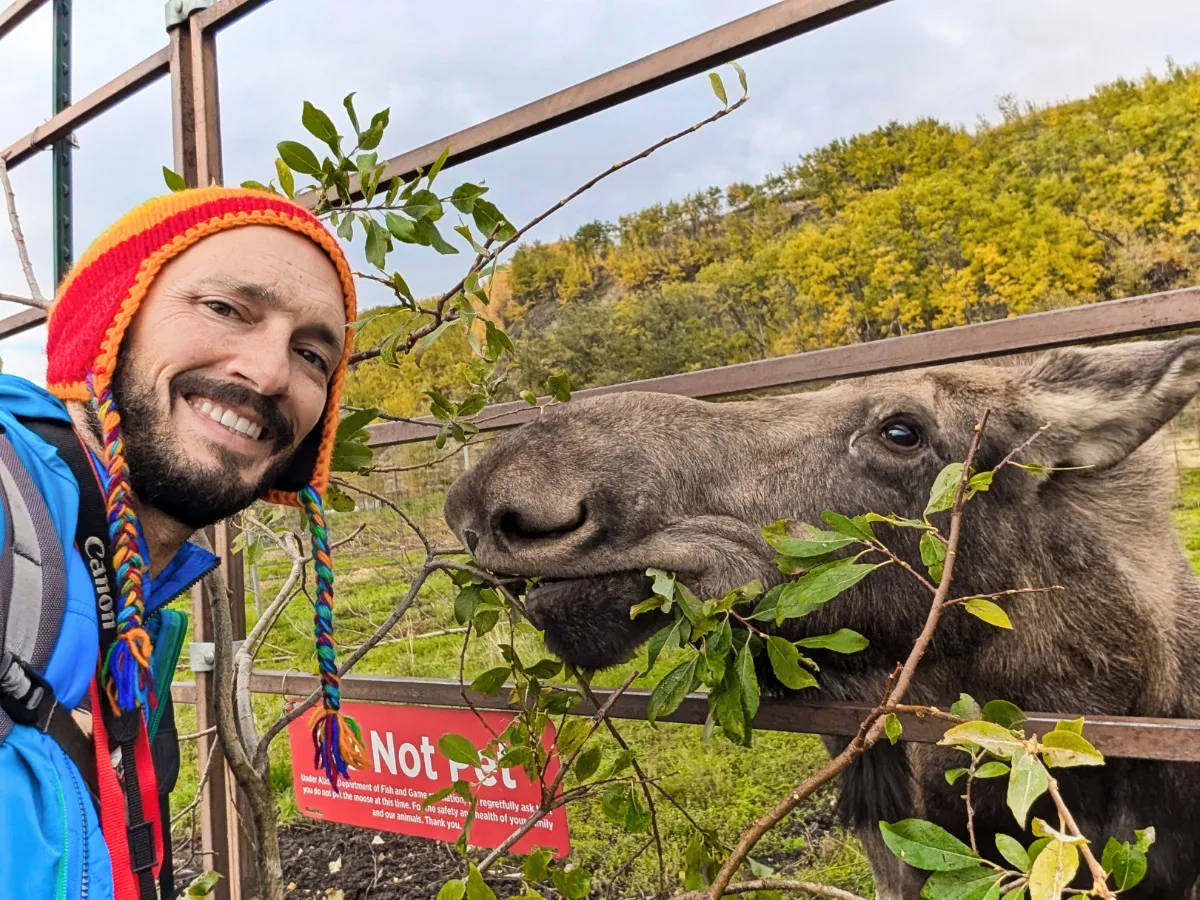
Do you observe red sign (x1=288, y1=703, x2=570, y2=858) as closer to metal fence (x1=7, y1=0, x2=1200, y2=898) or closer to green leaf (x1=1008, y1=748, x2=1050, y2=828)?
metal fence (x1=7, y1=0, x2=1200, y2=898)

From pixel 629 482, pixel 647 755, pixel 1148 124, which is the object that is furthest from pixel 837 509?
pixel 1148 124

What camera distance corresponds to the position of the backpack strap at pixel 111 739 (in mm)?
1242

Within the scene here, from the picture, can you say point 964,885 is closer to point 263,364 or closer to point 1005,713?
point 1005,713

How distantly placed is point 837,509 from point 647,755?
2639mm

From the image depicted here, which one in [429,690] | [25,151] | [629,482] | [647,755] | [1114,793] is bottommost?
[647,755]

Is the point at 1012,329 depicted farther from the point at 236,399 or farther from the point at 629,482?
the point at 236,399

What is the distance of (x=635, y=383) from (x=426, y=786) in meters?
1.67

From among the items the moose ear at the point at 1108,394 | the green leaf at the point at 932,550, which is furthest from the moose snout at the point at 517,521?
the moose ear at the point at 1108,394

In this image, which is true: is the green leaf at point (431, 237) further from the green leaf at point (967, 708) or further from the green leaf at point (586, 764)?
the green leaf at point (967, 708)

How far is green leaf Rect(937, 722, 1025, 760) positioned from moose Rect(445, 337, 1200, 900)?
0.81 meters

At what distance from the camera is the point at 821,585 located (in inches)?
51.0

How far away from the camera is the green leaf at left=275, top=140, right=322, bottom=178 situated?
1939 millimetres

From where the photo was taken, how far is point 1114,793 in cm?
203

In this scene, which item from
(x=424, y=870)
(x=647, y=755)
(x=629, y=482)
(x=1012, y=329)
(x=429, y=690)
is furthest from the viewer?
(x=647, y=755)
